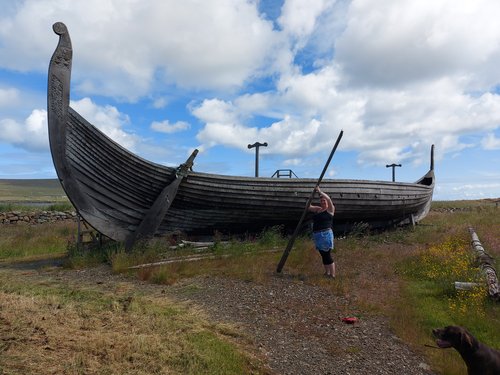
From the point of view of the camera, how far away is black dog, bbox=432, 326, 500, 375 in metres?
3.72

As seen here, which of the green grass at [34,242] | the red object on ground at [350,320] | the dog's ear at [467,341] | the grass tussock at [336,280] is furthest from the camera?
the green grass at [34,242]

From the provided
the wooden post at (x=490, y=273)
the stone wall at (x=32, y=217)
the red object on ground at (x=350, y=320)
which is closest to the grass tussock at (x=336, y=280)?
the wooden post at (x=490, y=273)

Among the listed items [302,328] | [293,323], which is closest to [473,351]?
[302,328]

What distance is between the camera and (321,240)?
7848mm

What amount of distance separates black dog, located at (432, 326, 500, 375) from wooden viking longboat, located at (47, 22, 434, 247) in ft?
23.8

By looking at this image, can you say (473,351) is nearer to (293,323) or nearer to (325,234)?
(293,323)

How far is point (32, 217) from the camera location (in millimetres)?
22703

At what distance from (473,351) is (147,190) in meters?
7.97

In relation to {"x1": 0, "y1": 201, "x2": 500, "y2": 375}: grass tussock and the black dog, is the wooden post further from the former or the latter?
the black dog

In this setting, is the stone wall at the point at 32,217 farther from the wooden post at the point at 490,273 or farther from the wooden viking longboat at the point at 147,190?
the wooden post at the point at 490,273

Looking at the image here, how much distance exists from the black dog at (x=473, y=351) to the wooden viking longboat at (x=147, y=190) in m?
7.25

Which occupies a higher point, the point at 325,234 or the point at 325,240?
the point at 325,234

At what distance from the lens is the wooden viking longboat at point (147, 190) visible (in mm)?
8797

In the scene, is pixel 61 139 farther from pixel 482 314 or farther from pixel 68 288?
pixel 482 314
